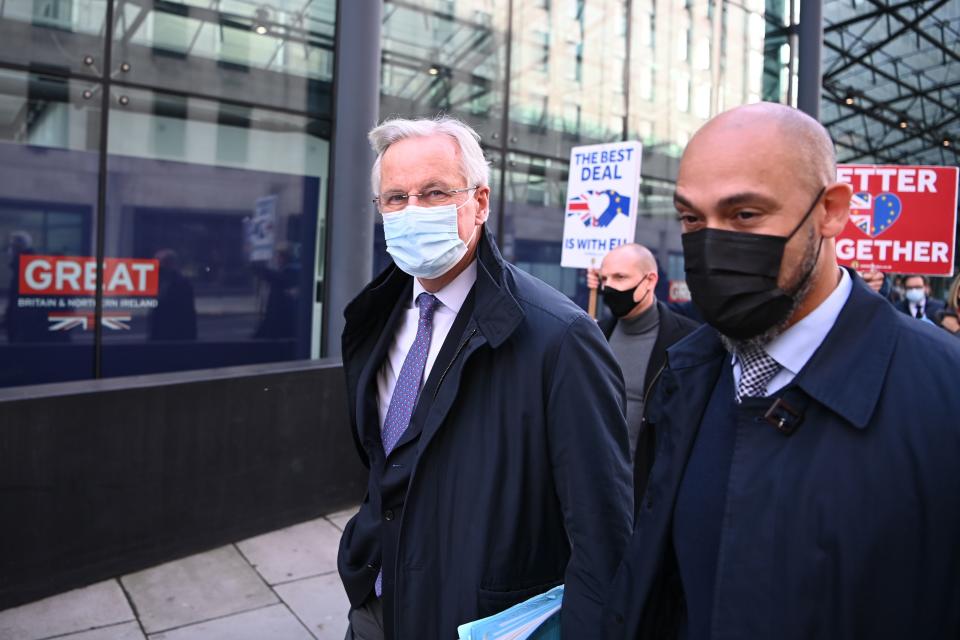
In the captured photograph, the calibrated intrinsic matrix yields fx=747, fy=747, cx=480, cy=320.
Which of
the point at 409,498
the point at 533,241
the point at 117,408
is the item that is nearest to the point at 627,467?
the point at 409,498

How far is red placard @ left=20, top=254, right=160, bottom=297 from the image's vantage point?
670 centimetres

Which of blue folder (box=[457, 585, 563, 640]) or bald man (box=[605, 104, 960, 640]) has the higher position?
bald man (box=[605, 104, 960, 640])

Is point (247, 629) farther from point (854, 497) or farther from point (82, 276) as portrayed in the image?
point (82, 276)

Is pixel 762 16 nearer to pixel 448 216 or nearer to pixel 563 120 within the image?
pixel 563 120

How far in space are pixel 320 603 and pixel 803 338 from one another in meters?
3.45

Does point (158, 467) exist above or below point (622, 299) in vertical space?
below

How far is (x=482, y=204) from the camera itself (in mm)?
2203

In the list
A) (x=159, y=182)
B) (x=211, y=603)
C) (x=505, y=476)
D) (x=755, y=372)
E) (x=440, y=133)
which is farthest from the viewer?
(x=159, y=182)

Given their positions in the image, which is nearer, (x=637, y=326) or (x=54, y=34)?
(x=637, y=326)

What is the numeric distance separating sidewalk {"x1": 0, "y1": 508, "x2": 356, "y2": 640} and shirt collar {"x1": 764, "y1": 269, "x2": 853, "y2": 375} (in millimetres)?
3112

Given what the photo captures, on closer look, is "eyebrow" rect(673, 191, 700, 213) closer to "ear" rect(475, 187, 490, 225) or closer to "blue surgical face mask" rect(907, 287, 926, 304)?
"ear" rect(475, 187, 490, 225)

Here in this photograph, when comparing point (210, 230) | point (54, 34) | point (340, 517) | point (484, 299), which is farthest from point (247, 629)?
point (54, 34)

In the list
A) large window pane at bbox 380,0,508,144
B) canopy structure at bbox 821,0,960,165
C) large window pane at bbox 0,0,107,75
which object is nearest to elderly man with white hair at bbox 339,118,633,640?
large window pane at bbox 0,0,107,75

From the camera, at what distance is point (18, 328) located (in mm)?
6617
